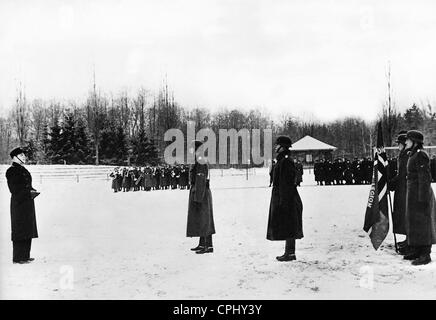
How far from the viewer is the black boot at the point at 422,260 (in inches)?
250

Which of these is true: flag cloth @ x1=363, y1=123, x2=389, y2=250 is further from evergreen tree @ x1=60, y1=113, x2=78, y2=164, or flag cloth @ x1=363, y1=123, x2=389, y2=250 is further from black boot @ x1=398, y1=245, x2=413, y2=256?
evergreen tree @ x1=60, y1=113, x2=78, y2=164

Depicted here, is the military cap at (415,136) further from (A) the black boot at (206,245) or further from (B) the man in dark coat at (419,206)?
(A) the black boot at (206,245)

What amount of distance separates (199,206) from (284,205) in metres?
1.53

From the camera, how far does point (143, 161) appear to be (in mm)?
44938

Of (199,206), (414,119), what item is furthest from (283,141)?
(414,119)

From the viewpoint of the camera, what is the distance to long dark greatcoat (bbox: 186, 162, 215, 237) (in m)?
7.55

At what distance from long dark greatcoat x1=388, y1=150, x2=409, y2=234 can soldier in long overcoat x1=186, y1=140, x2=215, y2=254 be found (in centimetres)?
305

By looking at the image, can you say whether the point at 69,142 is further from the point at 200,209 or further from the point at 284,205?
the point at 284,205

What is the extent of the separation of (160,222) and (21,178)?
4507mm

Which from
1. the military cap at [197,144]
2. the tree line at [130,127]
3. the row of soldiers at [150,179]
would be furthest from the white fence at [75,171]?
the military cap at [197,144]

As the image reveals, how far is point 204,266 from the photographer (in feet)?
21.8

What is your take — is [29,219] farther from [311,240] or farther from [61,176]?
[61,176]

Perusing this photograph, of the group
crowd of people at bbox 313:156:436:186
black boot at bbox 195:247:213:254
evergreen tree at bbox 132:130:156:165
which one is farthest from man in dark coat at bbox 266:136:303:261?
evergreen tree at bbox 132:130:156:165

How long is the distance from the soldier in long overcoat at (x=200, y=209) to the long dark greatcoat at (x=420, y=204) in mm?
3126
